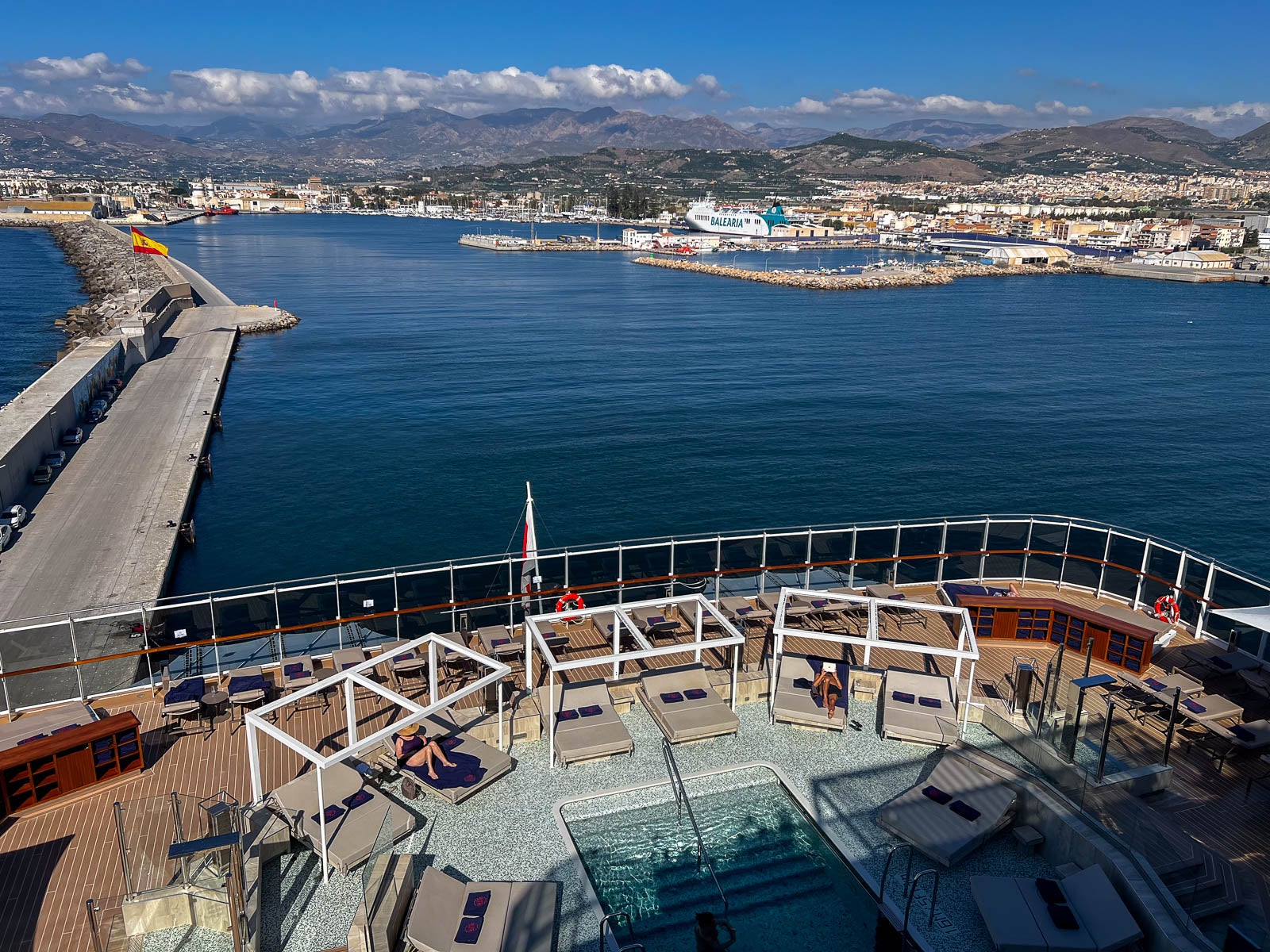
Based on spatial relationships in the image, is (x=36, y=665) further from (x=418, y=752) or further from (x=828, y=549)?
(x=828, y=549)

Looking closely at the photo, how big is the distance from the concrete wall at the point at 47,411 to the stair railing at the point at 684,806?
68.4 feet

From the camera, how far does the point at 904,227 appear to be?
6811 inches

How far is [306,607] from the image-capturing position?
15000mm

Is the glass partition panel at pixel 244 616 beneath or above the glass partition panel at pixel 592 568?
above

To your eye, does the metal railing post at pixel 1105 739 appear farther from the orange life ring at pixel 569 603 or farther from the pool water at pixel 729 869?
the orange life ring at pixel 569 603

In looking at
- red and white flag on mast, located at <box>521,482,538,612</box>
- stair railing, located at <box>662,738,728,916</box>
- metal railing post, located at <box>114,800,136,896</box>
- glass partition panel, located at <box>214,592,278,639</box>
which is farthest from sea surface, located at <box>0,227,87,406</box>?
stair railing, located at <box>662,738,728,916</box>

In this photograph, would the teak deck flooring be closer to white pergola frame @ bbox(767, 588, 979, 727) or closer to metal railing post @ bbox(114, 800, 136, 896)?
metal railing post @ bbox(114, 800, 136, 896)

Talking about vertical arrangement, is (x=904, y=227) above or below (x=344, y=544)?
above

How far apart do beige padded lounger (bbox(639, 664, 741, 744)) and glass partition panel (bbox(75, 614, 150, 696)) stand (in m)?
6.88

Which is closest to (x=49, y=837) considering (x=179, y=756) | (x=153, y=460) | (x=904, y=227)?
(x=179, y=756)

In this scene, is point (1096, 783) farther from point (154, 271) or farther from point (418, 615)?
point (154, 271)

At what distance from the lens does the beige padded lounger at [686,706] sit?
904 cm

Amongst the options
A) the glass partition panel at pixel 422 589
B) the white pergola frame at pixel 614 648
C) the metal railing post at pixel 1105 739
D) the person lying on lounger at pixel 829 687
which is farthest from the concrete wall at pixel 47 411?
the metal railing post at pixel 1105 739

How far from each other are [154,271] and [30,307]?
11.2 metres
